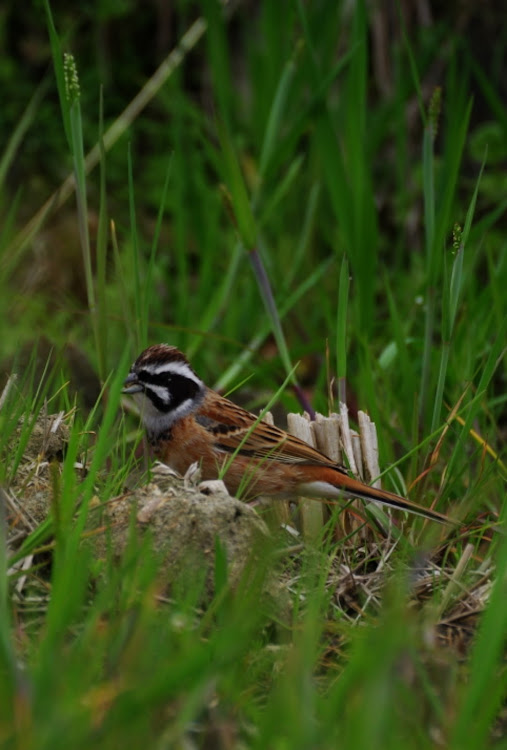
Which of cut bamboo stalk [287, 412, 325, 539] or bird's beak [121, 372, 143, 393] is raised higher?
bird's beak [121, 372, 143, 393]

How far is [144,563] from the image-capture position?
2.72 metres

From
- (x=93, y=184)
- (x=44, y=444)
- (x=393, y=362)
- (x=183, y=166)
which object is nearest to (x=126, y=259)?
(x=183, y=166)

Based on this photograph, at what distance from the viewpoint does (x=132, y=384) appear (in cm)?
461

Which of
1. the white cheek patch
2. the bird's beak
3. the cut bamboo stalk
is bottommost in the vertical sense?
the cut bamboo stalk

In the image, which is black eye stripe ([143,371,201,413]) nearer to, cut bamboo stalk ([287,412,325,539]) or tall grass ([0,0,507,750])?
tall grass ([0,0,507,750])

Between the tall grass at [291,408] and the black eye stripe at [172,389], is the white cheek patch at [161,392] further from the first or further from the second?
the tall grass at [291,408]

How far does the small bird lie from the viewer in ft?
13.8

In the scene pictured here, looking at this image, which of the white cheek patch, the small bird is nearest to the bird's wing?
the small bird

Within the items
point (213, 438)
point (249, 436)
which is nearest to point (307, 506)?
point (249, 436)

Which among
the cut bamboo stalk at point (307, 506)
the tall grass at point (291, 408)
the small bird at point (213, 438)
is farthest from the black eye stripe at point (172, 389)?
the cut bamboo stalk at point (307, 506)

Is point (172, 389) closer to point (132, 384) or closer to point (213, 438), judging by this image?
point (132, 384)

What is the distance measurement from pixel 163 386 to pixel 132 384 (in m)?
0.13

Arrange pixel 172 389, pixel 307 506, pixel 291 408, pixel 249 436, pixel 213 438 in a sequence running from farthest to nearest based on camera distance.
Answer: pixel 291 408
pixel 172 389
pixel 213 438
pixel 249 436
pixel 307 506

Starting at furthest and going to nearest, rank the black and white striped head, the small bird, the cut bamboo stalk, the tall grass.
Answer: the black and white striped head
the small bird
the cut bamboo stalk
the tall grass
